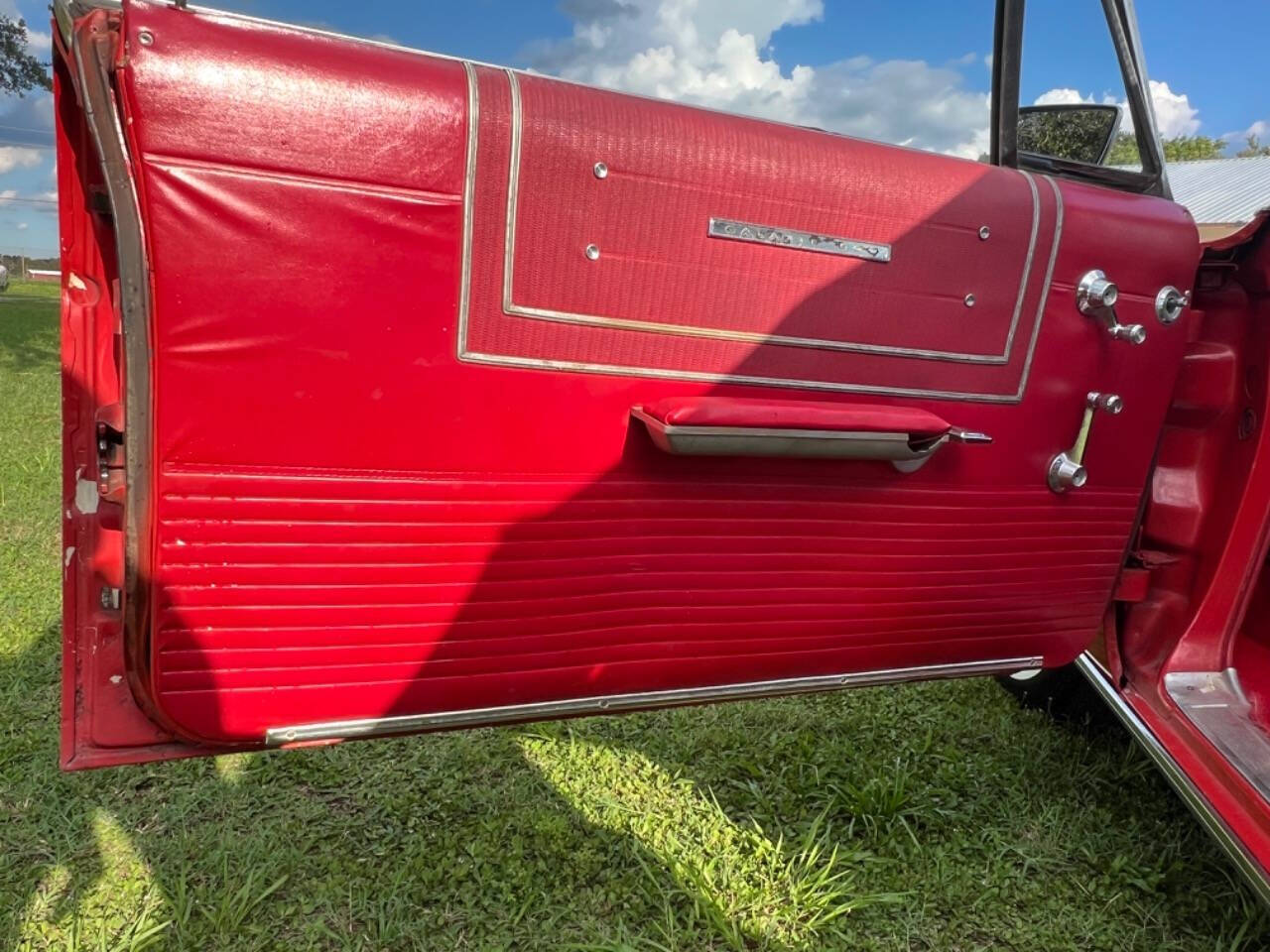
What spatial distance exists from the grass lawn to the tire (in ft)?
0.17

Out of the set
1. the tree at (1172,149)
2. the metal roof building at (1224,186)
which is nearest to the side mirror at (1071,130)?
the tree at (1172,149)

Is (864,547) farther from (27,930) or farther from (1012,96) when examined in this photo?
(27,930)

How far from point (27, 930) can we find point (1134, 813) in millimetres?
2313

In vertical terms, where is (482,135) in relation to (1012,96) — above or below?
below

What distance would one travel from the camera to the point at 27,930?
1532mm

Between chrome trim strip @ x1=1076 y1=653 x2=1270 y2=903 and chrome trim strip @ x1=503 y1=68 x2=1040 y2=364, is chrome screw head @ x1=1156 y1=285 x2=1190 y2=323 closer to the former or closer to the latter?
chrome trim strip @ x1=503 y1=68 x2=1040 y2=364

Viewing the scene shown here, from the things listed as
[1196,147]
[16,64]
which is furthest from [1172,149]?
[16,64]

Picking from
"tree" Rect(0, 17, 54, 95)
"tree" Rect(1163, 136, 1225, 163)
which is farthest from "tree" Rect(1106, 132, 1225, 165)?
"tree" Rect(0, 17, 54, 95)

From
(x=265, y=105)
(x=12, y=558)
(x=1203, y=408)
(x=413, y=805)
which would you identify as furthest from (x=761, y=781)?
(x=12, y=558)

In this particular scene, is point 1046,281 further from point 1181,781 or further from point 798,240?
→ point 1181,781

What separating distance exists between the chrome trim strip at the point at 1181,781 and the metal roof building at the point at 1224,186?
1473cm

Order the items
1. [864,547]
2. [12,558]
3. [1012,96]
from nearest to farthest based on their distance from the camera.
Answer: [864,547] → [1012,96] → [12,558]

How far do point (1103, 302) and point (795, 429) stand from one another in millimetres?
638

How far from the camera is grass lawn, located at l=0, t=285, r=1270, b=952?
1626 mm
